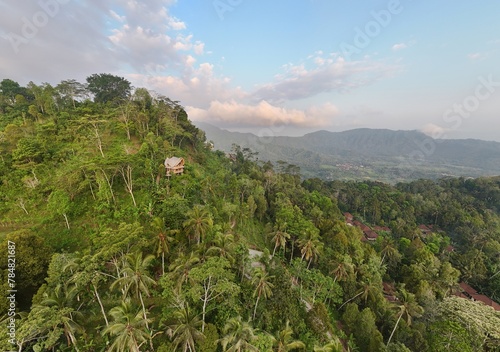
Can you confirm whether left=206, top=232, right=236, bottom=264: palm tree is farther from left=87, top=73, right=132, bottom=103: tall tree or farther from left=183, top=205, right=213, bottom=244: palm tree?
left=87, top=73, right=132, bottom=103: tall tree

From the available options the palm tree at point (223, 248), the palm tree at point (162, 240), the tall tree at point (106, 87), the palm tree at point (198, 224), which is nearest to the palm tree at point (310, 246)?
the palm tree at point (223, 248)

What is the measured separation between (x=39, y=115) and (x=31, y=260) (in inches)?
1835

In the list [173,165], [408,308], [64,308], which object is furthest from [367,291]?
[173,165]

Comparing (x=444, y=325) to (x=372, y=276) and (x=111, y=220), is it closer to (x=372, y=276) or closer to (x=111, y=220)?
(x=372, y=276)

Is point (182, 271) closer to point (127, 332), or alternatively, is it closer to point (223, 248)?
point (223, 248)

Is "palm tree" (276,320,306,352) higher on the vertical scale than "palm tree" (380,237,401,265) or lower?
higher

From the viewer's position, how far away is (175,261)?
2284cm

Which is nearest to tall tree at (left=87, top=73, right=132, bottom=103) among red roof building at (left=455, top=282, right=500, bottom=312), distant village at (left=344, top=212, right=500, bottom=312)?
distant village at (left=344, top=212, right=500, bottom=312)

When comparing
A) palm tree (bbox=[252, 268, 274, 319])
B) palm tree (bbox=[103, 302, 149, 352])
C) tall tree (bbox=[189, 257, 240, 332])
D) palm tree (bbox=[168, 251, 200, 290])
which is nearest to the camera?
palm tree (bbox=[103, 302, 149, 352])

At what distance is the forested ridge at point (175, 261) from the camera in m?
18.7

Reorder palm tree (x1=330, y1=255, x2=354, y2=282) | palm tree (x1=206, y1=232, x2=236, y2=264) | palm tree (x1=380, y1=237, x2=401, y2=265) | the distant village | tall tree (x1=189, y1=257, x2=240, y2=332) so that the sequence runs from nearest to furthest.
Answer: tall tree (x1=189, y1=257, x2=240, y2=332)
palm tree (x1=206, y1=232, x2=236, y2=264)
palm tree (x1=330, y1=255, x2=354, y2=282)
the distant village
palm tree (x1=380, y1=237, x2=401, y2=265)

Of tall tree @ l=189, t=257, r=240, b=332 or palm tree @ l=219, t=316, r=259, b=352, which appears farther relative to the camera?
tall tree @ l=189, t=257, r=240, b=332

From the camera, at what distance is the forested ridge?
18.7 metres

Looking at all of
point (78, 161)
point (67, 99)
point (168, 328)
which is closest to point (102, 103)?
point (67, 99)
